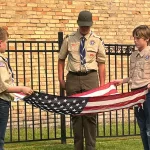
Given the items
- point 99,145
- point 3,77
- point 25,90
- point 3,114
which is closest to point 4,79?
point 3,77

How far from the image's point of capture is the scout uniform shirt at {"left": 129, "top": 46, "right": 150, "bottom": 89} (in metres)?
5.81

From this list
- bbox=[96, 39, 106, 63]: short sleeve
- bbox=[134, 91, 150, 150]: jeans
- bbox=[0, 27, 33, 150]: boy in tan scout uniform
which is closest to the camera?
bbox=[0, 27, 33, 150]: boy in tan scout uniform

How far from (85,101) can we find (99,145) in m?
2.01

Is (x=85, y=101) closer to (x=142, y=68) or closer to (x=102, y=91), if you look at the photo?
(x=102, y=91)

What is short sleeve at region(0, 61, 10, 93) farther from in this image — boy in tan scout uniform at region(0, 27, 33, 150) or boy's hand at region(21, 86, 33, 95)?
boy's hand at region(21, 86, 33, 95)

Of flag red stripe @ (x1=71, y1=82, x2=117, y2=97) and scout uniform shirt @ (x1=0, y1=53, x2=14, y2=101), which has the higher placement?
scout uniform shirt @ (x1=0, y1=53, x2=14, y2=101)

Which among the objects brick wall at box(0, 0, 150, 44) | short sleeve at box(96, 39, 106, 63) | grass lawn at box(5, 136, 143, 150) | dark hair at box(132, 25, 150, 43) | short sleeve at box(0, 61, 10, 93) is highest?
brick wall at box(0, 0, 150, 44)

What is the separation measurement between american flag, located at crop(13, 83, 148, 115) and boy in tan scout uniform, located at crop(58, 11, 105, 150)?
211mm

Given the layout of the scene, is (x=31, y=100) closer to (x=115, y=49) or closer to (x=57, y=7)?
(x=115, y=49)

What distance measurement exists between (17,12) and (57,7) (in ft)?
3.01

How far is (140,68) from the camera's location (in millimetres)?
5836

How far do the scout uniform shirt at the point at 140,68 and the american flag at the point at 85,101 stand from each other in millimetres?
111

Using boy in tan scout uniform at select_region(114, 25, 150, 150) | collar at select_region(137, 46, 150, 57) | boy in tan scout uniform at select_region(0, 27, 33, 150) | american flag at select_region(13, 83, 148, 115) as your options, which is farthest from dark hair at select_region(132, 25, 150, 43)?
boy in tan scout uniform at select_region(0, 27, 33, 150)

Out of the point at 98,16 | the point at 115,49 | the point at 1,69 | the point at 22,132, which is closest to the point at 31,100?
the point at 1,69
